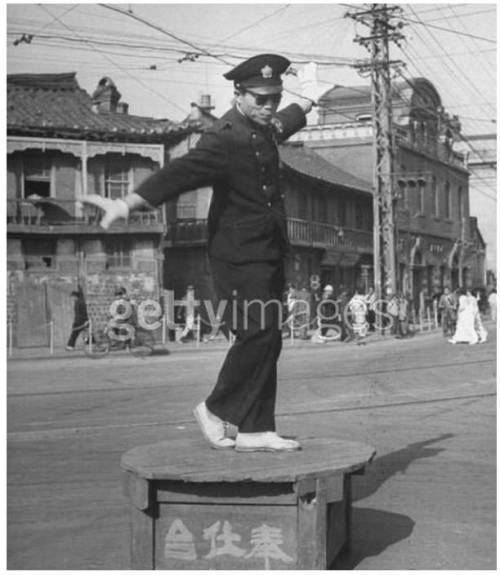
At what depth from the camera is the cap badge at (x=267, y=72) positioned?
394 cm

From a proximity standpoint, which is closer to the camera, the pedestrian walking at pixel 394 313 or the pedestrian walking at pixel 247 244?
the pedestrian walking at pixel 247 244

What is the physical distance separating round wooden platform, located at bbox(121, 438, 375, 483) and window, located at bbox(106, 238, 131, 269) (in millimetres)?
17169

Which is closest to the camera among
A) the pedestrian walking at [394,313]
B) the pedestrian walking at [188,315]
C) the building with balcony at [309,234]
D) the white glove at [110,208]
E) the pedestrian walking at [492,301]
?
the white glove at [110,208]

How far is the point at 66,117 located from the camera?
19625mm

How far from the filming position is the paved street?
14.0 ft

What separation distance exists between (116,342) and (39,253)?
12.8 feet

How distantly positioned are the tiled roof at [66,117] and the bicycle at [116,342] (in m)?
4.48

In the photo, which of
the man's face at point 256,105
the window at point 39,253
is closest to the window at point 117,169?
the window at point 39,253

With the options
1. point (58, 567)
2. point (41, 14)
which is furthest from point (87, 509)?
point (41, 14)

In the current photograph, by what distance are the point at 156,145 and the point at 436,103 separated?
6397mm

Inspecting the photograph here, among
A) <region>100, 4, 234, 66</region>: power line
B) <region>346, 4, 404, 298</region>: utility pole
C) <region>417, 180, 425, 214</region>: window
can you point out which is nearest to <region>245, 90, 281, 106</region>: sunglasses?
<region>100, 4, 234, 66</region>: power line

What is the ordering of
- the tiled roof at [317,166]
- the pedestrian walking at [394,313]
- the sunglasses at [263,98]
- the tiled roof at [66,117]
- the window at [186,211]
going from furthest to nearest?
the tiled roof at [317,166], the window at [186,211], the pedestrian walking at [394,313], the tiled roof at [66,117], the sunglasses at [263,98]

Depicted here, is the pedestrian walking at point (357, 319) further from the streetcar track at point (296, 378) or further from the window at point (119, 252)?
the window at point (119, 252)

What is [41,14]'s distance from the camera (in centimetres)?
556
